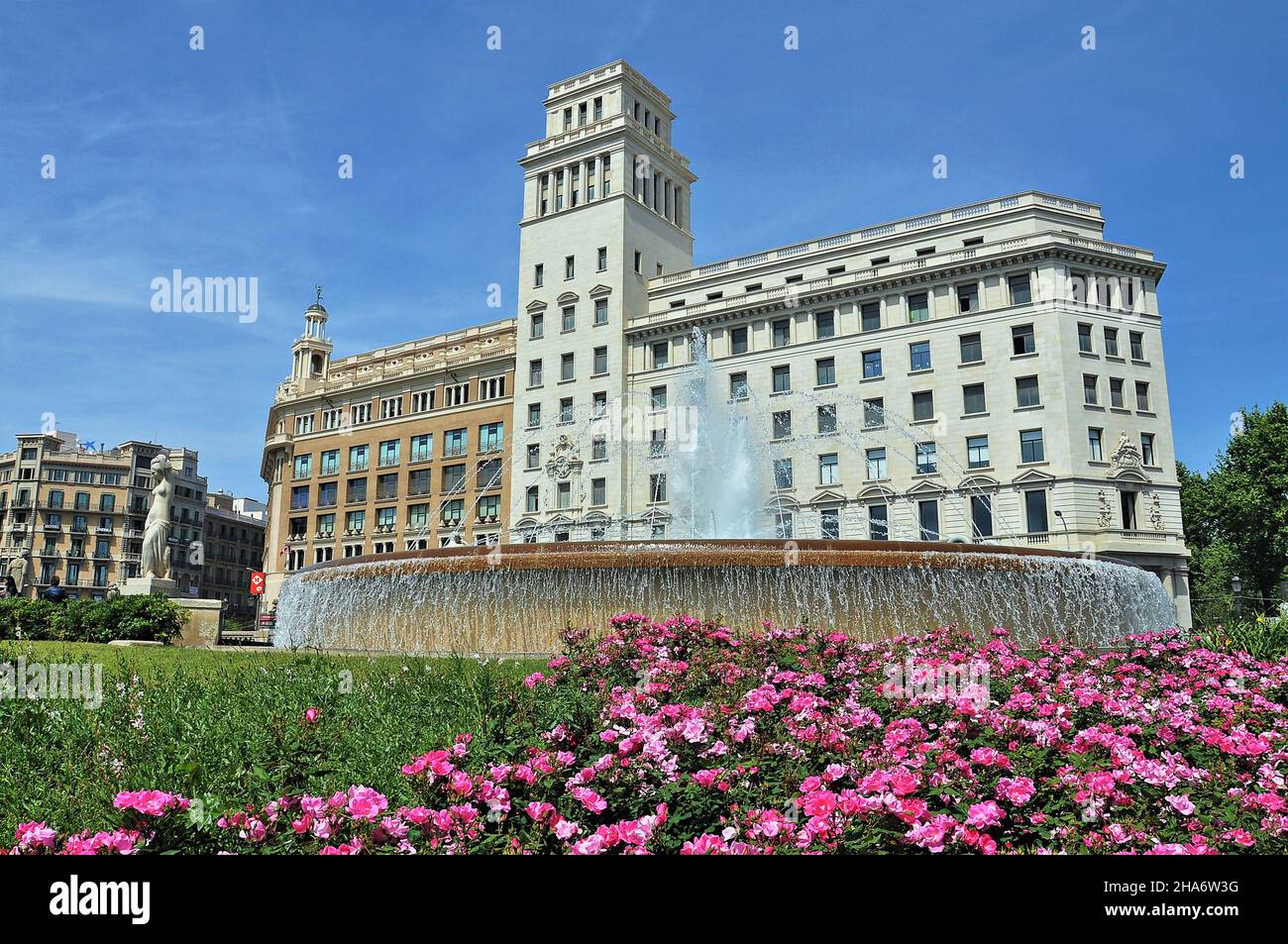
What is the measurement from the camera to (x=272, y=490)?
260ft

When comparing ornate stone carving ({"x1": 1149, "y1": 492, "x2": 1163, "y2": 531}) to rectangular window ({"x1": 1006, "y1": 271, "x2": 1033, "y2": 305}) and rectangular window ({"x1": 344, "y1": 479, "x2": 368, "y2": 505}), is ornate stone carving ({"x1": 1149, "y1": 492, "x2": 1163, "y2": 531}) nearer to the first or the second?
rectangular window ({"x1": 1006, "y1": 271, "x2": 1033, "y2": 305})

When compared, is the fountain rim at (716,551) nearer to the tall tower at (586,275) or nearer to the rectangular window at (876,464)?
the rectangular window at (876,464)

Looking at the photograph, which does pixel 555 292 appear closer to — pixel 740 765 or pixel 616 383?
pixel 616 383

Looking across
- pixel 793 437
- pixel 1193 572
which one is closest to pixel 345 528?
pixel 793 437

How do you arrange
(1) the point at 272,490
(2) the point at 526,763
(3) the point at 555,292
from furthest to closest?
(1) the point at 272,490 < (3) the point at 555,292 < (2) the point at 526,763

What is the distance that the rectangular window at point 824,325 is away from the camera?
5250cm

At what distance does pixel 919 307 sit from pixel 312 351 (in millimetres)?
52950

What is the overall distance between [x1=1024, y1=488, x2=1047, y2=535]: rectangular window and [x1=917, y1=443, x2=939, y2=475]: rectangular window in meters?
4.74

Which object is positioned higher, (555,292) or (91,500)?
(555,292)

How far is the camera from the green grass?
494 cm

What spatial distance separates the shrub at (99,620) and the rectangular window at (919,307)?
135 feet

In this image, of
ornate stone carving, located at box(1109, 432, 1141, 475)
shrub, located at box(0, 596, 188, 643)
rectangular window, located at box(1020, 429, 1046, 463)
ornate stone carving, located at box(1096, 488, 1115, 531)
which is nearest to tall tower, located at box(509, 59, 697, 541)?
rectangular window, located at box(1020, 429, 1046, 463)
